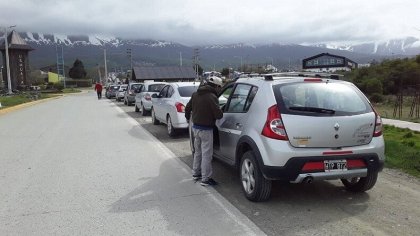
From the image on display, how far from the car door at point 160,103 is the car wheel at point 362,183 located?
841 cm

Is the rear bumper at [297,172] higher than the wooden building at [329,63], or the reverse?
the wooden building at [329,63]

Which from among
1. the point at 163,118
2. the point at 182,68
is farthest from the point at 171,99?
the point at 182,68

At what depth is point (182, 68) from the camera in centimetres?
6378

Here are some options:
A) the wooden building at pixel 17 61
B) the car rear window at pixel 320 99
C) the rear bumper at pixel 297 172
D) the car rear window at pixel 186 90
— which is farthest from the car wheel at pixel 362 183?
the wooden building at pixel 17 61

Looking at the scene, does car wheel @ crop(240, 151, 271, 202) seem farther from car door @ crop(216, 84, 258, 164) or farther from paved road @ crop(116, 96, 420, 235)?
car door @ crop(216, 84, 258, 164)

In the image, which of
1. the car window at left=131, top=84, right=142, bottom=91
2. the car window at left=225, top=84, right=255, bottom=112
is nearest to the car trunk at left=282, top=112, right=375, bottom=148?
the car window at left=225, top=84, right=255, bottom=112

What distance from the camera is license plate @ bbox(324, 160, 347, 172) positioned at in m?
5.48

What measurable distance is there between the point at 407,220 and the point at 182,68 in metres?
59.6

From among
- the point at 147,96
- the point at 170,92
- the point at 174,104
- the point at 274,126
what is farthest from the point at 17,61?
the point at 274,126

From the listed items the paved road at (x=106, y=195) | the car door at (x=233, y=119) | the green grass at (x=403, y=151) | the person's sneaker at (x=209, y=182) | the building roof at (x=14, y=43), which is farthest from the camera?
the building roof at (x=14, y=43)

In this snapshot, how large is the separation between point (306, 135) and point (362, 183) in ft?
4.50

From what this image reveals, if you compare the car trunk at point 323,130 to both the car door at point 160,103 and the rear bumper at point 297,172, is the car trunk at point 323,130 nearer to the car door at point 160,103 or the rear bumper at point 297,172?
the rear bumper at point 297,172

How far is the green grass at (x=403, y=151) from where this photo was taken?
7773 millimetres

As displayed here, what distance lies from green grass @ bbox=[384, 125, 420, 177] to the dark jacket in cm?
359
